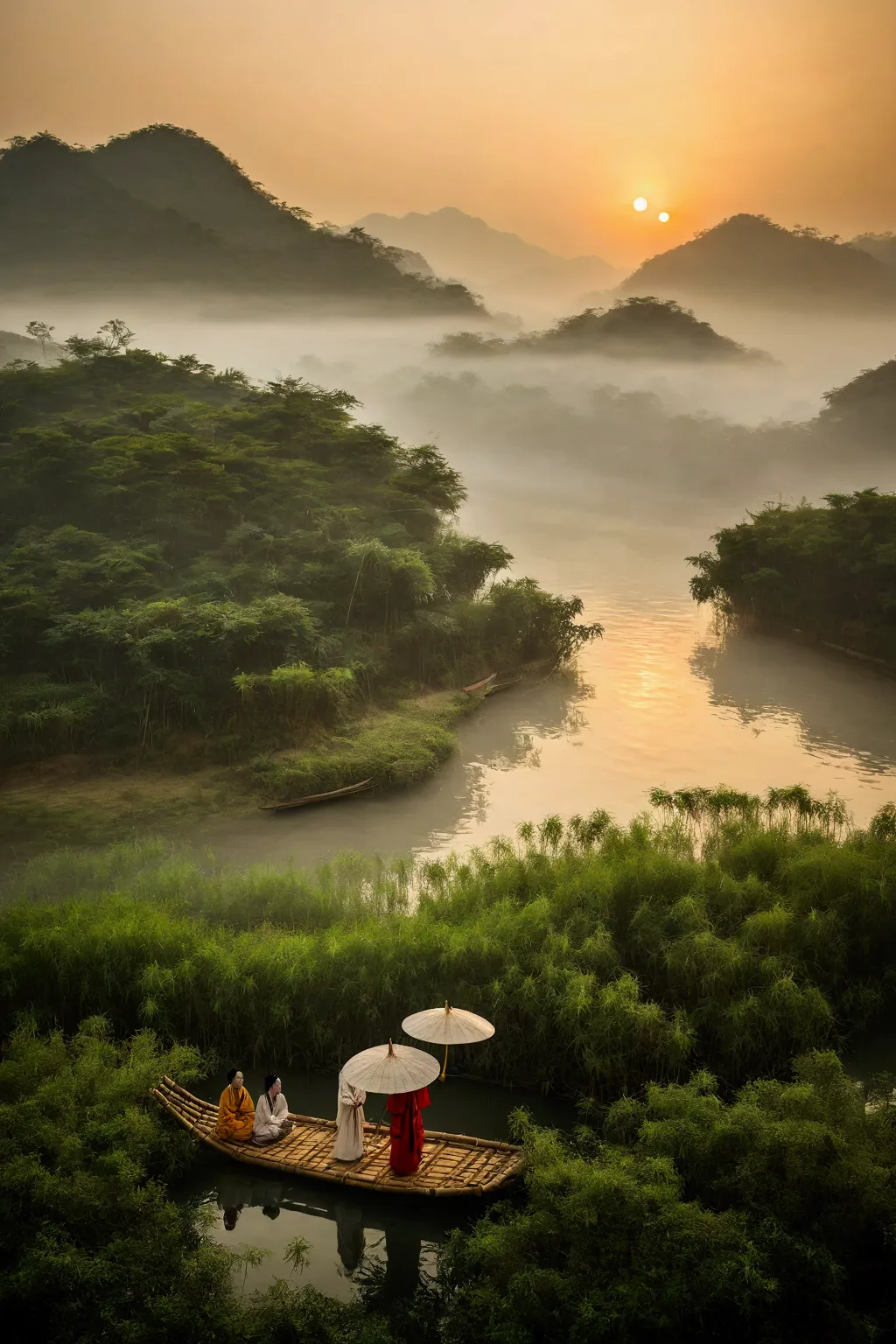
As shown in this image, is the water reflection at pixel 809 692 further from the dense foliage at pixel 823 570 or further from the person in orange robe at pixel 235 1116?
the person in orange robe at pixel 235 1116

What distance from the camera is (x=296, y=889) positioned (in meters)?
8.28

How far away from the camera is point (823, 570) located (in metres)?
17.0

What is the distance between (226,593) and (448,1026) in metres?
9.57

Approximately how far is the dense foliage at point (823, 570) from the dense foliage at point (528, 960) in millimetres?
8828

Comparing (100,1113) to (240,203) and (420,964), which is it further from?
(240,203)

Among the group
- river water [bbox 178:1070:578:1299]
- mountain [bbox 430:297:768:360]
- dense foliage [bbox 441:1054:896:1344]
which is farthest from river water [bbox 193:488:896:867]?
mountain [bbox 430:297:768:360]

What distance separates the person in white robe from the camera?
583cm

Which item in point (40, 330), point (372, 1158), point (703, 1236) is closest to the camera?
point (703, 1236)

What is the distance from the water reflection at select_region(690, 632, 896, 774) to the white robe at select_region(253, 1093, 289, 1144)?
8.99 m

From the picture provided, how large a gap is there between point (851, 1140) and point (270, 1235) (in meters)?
3.06

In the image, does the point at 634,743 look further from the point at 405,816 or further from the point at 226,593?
the point at 226,593

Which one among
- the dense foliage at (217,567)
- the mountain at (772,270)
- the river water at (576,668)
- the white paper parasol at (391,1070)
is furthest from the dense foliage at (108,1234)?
the mountain at (772,270)

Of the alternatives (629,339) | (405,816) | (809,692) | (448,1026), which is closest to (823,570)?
(809,692)

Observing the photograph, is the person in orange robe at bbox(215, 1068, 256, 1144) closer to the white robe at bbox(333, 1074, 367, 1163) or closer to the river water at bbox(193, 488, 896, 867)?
the white robe at bbox(333, 1074, 367, 1163)
